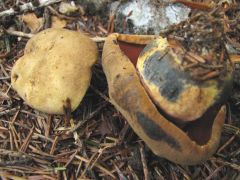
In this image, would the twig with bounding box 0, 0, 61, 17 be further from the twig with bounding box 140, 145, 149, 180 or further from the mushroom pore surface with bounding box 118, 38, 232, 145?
the twig with bounding box 140, 145, 149, 180

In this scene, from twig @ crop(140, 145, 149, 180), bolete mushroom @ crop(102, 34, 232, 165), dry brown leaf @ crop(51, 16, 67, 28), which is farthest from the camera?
dry brown leaf @ crop(51, 16, 67, 28)

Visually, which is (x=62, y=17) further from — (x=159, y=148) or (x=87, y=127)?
(x=159, y=148)

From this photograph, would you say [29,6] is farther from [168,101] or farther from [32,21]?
[168,101]

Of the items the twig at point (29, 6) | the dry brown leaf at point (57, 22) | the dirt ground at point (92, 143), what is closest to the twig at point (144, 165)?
the dirt ground at point (92, 143)

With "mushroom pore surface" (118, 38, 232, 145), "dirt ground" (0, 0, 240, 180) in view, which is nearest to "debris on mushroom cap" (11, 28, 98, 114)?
"dirt ground" (0, 0, 240, 180)

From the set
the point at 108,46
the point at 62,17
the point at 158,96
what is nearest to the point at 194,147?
the point at 158,96

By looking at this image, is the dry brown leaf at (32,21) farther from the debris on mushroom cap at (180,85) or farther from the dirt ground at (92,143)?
the debris on mushroom cap at (180,85)

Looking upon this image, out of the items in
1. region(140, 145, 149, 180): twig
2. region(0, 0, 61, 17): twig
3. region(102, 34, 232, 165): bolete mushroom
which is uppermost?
region(0, 0, 61, 17): twig

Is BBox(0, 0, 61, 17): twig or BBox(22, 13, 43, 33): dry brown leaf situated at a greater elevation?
BBox(0, 0, 61, 17): twig
